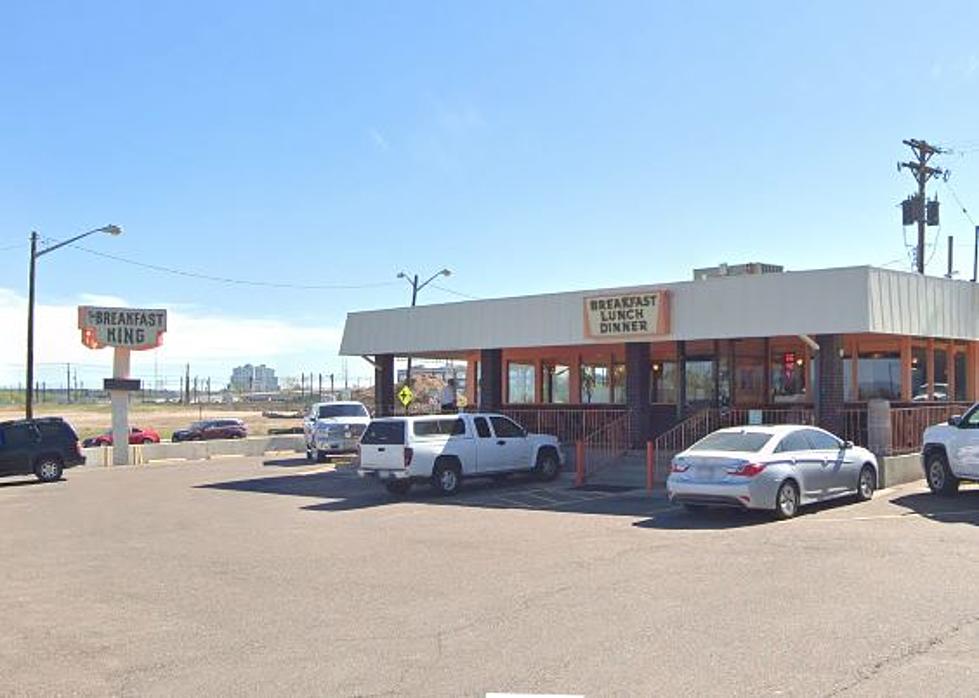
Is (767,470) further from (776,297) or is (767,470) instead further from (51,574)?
(51,574)

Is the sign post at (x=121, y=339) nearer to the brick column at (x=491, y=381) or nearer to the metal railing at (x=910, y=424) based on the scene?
the brick column at (x=491, y=381)

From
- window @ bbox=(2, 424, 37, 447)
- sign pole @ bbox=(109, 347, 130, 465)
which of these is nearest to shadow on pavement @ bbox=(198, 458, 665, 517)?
window @ bbox=(2, 424, 37, 447)

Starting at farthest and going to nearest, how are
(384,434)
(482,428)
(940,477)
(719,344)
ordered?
(719,344) → (482,428) → (384,434) → (940,477)

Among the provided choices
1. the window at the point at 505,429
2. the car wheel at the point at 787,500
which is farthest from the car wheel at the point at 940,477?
the window at the point at 505,429

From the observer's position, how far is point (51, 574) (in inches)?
487

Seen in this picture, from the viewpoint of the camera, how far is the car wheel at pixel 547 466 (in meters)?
23.9

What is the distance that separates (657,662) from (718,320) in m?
16.4

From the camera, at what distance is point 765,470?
52.0 feet

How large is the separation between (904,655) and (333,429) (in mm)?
26482

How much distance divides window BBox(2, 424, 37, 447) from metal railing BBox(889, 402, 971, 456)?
22.4 m

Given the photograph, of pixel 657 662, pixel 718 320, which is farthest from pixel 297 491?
pixel 657 662

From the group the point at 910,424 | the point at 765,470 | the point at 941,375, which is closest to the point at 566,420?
the point at 910,424

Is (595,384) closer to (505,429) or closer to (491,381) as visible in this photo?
(491,381)

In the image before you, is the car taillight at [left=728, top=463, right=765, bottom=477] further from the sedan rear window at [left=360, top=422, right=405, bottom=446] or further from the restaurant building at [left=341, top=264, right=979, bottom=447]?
the sedan rear window at [left=360, top=422, right=405, bottom=446]
